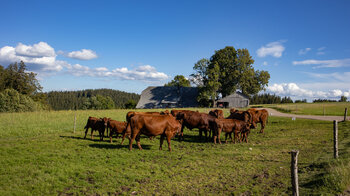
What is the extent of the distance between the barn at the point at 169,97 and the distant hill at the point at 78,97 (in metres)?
44.7

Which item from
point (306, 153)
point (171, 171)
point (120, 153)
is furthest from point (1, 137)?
point (306, 153)

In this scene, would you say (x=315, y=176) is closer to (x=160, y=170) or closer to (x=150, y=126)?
(x=160, y=170)

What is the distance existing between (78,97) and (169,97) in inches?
4309

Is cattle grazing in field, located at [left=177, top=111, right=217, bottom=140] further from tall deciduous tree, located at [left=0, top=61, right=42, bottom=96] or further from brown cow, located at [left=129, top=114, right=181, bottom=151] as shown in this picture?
tall deciduous tree, located at [left=0, top=61, right=42, bottom=96]

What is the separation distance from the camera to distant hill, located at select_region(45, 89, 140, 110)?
382 ft

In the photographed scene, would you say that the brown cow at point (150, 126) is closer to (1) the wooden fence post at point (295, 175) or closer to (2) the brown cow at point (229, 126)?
(2) the brown cow at point (229, 126)

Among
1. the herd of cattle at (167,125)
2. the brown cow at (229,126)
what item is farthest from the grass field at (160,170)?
the brown cow at (229,126)

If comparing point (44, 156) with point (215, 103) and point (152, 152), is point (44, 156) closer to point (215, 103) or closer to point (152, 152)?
point (152, 152)

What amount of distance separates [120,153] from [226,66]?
165ft

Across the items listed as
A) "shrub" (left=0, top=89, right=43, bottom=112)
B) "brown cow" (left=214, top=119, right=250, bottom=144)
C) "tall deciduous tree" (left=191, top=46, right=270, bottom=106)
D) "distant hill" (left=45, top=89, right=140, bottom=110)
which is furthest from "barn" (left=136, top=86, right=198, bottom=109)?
"brown cow" (left=214, top=119, right=250, bottom=144)

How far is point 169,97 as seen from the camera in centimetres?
6253

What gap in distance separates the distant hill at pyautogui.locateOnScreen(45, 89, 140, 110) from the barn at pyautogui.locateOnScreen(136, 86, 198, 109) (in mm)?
44652

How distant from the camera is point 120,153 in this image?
10.0m

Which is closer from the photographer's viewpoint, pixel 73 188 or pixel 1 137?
pixel 73 188
